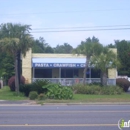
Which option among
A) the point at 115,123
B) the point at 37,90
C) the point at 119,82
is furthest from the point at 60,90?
the point at 115,123

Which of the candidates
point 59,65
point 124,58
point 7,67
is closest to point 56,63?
point 59,65

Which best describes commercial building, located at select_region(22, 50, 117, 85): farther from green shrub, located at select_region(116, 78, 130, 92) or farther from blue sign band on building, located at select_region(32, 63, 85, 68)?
green shrub, located at select_region(116, 78, 130, 92)

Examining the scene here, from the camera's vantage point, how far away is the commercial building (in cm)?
4650

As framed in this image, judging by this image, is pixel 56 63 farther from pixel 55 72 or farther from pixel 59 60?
pixel 55 72

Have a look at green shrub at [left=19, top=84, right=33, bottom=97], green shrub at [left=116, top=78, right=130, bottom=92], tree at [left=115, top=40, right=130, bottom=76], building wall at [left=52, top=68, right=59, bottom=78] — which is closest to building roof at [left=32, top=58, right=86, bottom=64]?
building wall at [left=52, top=68, right=59, bottom=78]

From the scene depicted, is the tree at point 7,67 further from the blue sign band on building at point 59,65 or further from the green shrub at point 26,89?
the green shrub at point 26,89

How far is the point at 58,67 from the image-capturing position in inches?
1880

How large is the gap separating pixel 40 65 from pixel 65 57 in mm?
4574

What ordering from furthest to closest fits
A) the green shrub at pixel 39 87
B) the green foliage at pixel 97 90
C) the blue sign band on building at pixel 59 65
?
the blue sign band on building at pixel 59 65 < the green foliage at pixel 97 90 < the green shrub at pixel 39 87

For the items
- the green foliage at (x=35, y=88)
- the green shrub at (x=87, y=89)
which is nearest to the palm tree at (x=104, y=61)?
the green shrub at (x=87, y=89)

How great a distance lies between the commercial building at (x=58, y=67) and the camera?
1831 inches

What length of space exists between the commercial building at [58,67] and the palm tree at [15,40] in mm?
10479

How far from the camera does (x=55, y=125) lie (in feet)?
45.7

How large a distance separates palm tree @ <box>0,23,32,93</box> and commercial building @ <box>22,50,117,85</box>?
10.5 meters
